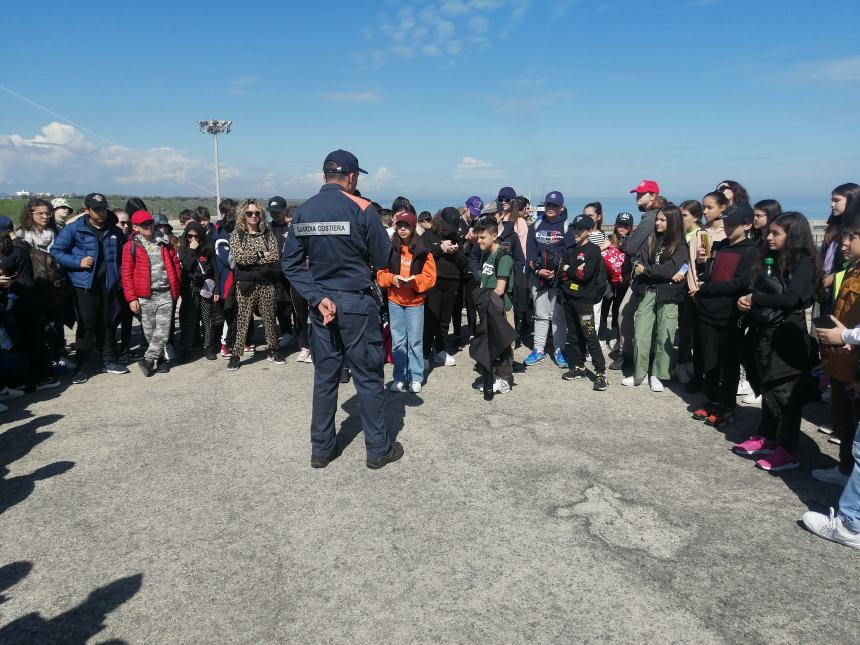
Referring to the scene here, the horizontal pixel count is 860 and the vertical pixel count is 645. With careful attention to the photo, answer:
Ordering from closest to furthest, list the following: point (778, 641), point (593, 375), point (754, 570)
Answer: point (778, 641) < point (754, 570) < point (593, 375)

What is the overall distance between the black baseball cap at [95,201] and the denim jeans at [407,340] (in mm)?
3571

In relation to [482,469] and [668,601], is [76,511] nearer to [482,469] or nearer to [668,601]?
[482,469]

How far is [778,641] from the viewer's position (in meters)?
2.56

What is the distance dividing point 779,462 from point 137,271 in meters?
6.81

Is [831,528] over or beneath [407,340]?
beneath

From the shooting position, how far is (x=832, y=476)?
4.04 metres

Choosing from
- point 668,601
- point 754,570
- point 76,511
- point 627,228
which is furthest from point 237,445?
point 627,228

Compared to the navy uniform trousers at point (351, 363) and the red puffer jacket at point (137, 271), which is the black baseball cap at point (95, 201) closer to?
the red puffer jacket at point (137, 271)

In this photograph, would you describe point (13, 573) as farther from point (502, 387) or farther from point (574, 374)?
point (574, 374)

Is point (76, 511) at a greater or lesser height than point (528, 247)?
lesser

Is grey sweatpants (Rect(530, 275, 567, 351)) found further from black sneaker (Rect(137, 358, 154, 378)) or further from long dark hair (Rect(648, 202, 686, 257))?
black sneaker (Rect(137, 358, 154, 378))

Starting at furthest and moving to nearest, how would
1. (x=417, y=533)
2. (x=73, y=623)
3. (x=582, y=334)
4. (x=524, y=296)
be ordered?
(x=524, y=296) < (x=582, y=334) < (x=417, y=533) < (x=73, y=623)

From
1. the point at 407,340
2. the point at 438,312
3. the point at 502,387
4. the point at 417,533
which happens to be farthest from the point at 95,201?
the point at 417,533

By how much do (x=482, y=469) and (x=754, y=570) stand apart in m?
1.85
